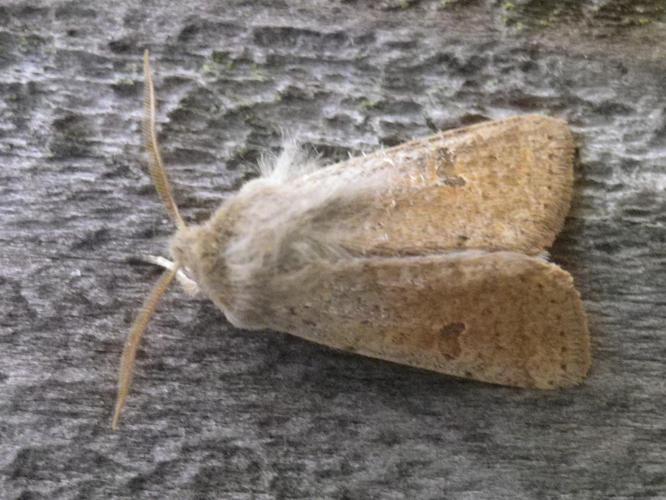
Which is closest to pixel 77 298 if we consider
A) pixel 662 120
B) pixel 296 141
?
pixel 296 141

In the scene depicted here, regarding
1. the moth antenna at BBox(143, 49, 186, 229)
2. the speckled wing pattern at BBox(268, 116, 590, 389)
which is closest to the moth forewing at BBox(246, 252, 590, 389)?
the speckled wing pattern at BBox(268, 116, 590, 389)

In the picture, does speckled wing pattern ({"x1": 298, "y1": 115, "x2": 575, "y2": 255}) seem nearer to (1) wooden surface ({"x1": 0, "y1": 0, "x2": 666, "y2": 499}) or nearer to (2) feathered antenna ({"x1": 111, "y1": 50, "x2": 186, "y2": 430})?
(1) wooden surface ({"x1": 0, "y1": 0, "x2": 666, "y2": 499})

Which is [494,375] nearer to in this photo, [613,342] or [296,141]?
[613,342]

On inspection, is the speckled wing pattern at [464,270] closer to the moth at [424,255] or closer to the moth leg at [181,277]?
the moth at [424,255]

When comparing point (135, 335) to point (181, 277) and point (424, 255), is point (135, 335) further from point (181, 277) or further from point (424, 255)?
point (424, 255)

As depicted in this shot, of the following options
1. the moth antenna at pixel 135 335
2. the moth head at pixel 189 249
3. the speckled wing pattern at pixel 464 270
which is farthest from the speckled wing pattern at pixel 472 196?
the moth antenna at pixel 135 335

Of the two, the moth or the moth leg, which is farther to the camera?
the moth leg

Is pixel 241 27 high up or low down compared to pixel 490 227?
up

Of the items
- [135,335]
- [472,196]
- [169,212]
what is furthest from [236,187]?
[472,196]
